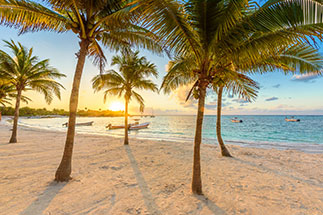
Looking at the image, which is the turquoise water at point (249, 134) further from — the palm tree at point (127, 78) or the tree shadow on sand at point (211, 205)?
the tree shadow on sand at point (211, 205)

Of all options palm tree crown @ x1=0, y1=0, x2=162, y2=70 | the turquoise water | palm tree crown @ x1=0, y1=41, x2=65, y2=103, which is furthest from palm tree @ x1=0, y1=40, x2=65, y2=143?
the turquoise water

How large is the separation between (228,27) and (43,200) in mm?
5089

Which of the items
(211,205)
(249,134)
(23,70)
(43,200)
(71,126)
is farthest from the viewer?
(249,134)

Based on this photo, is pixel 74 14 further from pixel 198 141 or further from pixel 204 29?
pixel 198 141

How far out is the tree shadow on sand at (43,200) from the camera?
257cm

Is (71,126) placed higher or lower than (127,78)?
lower

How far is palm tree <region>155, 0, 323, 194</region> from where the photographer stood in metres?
2.37

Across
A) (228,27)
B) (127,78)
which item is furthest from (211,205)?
(127,78)

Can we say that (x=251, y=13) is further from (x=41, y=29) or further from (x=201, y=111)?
(x=41, y=29)

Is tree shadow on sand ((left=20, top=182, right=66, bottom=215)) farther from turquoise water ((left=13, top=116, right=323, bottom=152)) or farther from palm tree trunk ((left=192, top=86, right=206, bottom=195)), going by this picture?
turquoise water ((left=13, top=116, right=323, bottom=152))

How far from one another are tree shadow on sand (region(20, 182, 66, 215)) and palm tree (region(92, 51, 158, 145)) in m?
6.44

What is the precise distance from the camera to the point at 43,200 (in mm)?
2939

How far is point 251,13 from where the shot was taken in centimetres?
294

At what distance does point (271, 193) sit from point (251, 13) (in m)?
4.35
